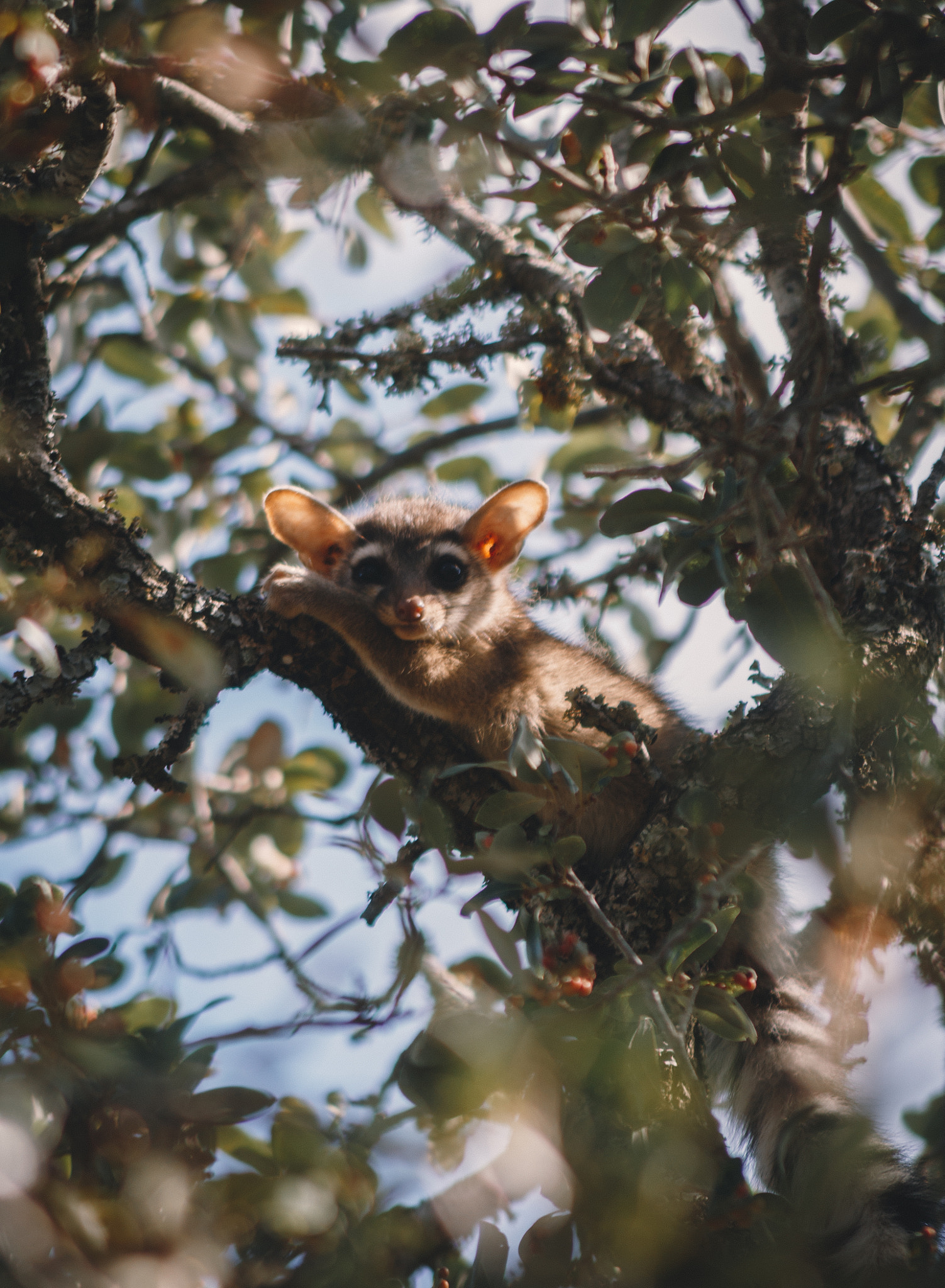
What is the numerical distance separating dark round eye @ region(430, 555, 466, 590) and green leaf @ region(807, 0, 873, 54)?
8.53 feet

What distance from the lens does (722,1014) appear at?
2189mm

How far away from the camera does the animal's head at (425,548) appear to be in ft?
13.9

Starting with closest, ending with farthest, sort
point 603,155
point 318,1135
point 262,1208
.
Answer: point 262,1208, point 318,1135, point 603,155

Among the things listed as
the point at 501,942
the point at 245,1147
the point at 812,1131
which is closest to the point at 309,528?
the point at 501,942

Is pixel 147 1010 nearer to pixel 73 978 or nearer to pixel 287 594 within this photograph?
pixel 73 978

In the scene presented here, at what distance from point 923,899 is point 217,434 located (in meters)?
4.45

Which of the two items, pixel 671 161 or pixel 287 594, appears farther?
pixel 287 594

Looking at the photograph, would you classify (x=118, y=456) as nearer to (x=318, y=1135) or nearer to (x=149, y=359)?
(x=149, y=359)

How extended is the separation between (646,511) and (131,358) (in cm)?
378

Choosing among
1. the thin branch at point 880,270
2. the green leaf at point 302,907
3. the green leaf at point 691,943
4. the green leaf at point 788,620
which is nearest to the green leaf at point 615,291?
the green leaf at point 788,620

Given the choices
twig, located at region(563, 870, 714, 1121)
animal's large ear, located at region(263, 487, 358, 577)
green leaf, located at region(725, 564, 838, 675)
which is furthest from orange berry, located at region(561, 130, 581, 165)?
twig, located at region(563, 870, 714, 1121)

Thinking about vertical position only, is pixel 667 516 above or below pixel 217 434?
below

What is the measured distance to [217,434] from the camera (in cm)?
546

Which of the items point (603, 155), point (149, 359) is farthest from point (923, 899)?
point (149, 359)
